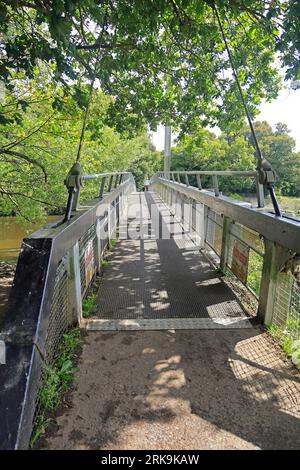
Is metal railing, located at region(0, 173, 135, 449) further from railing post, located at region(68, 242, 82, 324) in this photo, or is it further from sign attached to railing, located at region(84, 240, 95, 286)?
sign attached to railing, located at region(84, 240, 95, 286)

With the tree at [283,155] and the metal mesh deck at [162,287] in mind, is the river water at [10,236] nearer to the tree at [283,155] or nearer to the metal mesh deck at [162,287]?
the metal mesh deck at [162,287]

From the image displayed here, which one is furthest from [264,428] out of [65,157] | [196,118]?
[65,157]

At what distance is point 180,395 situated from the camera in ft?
6.23

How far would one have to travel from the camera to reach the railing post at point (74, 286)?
2.57 metres

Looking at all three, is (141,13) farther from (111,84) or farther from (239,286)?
(239,286)

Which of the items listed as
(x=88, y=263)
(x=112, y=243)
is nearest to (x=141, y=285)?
(x=88, y=263)

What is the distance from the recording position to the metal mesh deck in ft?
10.1

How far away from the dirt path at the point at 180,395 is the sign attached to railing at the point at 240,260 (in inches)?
35.3

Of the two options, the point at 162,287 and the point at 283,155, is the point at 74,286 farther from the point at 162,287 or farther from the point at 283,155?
the point at 283,155

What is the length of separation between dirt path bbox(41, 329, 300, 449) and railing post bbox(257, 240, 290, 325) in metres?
0.25

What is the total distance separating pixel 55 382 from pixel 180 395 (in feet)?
2.81

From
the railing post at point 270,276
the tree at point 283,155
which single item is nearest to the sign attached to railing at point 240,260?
the railing post at point 270,276

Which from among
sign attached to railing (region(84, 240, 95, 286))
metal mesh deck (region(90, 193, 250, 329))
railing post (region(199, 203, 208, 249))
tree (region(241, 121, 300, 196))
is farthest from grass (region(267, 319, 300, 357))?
tree (region(241, 121, 300, 196))

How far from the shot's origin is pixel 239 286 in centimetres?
374
